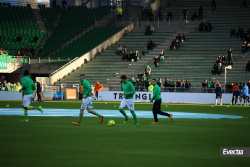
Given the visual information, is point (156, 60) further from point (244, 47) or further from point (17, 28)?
point (17, 28)

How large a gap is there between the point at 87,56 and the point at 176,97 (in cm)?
1501

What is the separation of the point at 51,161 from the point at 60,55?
1669 inches

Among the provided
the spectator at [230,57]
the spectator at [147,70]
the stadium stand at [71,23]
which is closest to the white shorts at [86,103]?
the spectator at [147,70]

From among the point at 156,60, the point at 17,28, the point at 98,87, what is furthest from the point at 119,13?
the point at 98,87

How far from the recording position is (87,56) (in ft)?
156

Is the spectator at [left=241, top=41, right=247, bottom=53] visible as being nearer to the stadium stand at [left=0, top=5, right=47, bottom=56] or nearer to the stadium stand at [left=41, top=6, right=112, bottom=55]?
the stadium stand at [left=41, top=6, right=112, bottom=55]

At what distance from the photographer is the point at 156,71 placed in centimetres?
4328

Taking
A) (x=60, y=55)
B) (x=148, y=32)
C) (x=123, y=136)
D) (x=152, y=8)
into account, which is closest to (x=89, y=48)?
(x=60, y=55)

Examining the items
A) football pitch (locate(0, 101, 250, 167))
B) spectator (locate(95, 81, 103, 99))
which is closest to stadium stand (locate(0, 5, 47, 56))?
spectator (locate(95, 81, 103, 99))

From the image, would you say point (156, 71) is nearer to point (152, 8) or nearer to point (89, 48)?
point (89, 48)

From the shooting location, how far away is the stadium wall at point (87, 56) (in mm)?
44219

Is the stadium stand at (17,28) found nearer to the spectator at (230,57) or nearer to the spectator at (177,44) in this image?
the spectator at (177,44)

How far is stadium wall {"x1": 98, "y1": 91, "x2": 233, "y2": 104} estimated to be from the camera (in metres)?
35.9

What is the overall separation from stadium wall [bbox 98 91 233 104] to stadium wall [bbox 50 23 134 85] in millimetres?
7435
